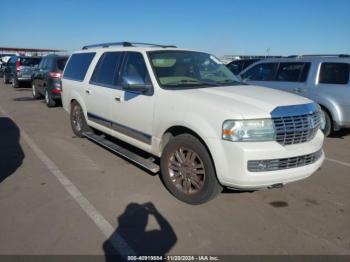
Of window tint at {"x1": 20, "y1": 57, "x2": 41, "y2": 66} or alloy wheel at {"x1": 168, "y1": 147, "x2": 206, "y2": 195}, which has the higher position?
window tint at {"x1": 20, "y1": 57, "x2": 41, "y2": 66}

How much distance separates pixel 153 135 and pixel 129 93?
2.72 ft

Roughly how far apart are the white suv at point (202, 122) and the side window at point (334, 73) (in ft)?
11.4

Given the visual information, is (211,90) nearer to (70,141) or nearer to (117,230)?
(117,230)

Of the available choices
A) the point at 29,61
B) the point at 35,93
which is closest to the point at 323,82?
the point at 35,93

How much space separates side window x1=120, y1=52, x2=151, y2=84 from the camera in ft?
16.3

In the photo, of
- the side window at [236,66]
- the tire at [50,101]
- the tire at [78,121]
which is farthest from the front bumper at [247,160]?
the side window at [236,66]

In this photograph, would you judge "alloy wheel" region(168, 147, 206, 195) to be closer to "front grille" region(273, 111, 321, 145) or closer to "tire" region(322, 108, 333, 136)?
"front grille" region(273, 111, 321, 145)

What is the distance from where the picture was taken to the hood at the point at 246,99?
12.3 ft

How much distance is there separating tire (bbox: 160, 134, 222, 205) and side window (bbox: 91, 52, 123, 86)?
1.91m

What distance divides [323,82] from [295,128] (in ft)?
15.2

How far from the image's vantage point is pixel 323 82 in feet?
25.8

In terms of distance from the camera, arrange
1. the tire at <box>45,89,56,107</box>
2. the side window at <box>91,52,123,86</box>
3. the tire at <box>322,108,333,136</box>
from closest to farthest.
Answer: the side window at <box>91,52,123,86</box> < the tire at <box>322,108,333,136</box> < the tire at <box>45,89,56,107</box>

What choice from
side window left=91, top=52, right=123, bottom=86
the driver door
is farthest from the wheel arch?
side window left=91, top=52, right=123, bottom=86

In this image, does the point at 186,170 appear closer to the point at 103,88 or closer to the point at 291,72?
the point at 103,88
